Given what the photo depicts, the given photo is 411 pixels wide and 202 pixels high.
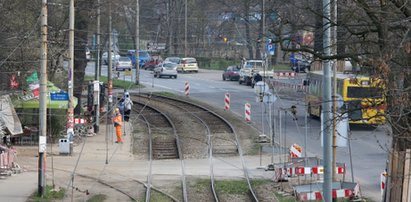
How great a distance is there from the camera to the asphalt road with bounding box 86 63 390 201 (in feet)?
79.1

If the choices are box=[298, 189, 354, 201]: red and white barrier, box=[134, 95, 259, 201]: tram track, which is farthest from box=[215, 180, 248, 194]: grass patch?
box=[298, 189, 354, 201]: red and white barrier

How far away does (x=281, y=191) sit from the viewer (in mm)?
21922

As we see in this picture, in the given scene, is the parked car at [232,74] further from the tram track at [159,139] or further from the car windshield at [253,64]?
the tram track at [159,139]

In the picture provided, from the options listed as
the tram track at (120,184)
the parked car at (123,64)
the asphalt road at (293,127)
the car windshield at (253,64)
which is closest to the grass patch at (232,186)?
the tram track at (120,184)

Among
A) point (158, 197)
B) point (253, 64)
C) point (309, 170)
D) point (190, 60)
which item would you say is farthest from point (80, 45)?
point (190, 60)

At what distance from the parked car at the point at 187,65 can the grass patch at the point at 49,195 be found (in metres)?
51.4

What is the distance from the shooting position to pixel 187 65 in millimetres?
77000

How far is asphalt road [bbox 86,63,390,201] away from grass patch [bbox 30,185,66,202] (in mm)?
7147

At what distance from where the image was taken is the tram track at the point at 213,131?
949 inches

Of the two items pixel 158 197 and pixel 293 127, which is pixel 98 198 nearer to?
pixel 158 197

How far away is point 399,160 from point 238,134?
22162mm

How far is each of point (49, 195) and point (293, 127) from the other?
57.2 ft

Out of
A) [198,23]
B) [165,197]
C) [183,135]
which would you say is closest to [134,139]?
[183,135]

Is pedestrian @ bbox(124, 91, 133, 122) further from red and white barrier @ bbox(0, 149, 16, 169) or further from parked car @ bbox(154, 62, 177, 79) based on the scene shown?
parked car @ bbox(154, 62, 177, 79)
